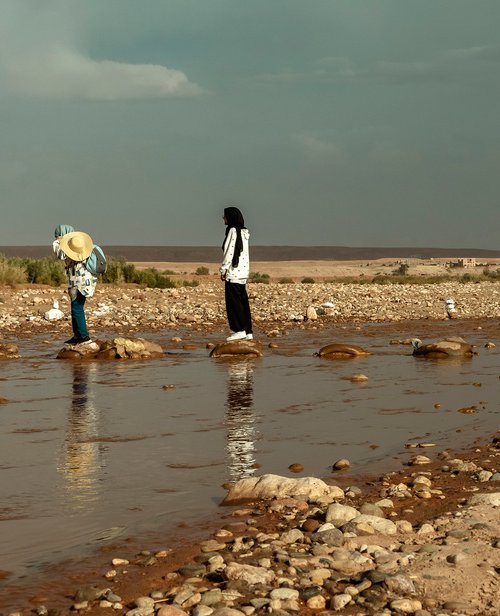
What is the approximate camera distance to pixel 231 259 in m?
13.9

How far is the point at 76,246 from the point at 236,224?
2159 mm

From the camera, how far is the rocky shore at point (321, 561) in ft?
12.8

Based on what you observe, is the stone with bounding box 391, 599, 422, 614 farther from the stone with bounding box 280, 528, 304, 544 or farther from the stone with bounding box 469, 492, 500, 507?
the stone with bounding box 469, 492, 500, 507

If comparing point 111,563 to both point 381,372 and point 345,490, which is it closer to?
point 345,490

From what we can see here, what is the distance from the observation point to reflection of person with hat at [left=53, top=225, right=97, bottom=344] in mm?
13641

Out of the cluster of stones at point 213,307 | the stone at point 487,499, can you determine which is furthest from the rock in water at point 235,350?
the stone at point 487,499

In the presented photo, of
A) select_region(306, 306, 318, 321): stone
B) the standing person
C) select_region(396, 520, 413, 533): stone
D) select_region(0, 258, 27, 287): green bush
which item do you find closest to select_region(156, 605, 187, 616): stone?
select_region(396, 520, 413, 533): stone

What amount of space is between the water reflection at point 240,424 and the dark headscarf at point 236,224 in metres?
2.12

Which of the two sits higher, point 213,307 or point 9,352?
point 9,352

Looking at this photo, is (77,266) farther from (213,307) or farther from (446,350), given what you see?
(213,307)

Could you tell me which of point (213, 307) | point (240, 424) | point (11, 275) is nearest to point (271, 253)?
point (11, 275)

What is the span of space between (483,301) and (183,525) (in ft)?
73.5

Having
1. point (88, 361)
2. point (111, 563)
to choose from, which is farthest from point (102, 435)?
point (88, 361)

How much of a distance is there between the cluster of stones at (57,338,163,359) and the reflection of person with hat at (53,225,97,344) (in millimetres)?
216
